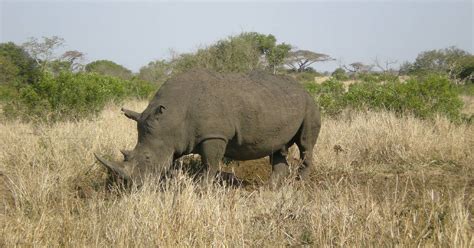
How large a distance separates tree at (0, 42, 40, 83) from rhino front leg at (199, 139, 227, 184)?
484 inches

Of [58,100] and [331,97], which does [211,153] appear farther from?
[331,97]

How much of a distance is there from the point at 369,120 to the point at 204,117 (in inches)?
203

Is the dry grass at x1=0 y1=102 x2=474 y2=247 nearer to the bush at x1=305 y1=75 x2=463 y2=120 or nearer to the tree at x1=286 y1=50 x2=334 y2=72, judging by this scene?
the bush at x1=305 y1=75 x2=463 y2=120

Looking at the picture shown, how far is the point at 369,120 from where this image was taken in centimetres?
1062

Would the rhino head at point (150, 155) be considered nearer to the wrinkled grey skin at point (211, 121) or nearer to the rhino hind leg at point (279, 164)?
the wrinkled grey skin at point (211, 121)

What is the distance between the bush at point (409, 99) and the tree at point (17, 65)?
31.6 ft

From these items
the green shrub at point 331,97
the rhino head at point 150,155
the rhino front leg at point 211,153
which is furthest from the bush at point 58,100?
the rhino front leg at point 211,153

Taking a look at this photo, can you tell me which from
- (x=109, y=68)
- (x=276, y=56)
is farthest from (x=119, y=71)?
(x=276, y=56)

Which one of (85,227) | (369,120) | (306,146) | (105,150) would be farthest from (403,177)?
(85,227)

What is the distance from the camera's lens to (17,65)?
23.4 m

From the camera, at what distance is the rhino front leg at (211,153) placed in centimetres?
643

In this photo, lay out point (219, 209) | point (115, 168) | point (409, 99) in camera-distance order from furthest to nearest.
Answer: point (409, 99)
point (115, 168)
point (219, 209)

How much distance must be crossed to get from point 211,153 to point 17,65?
765 inches

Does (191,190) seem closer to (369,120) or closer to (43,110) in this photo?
(369,120)
